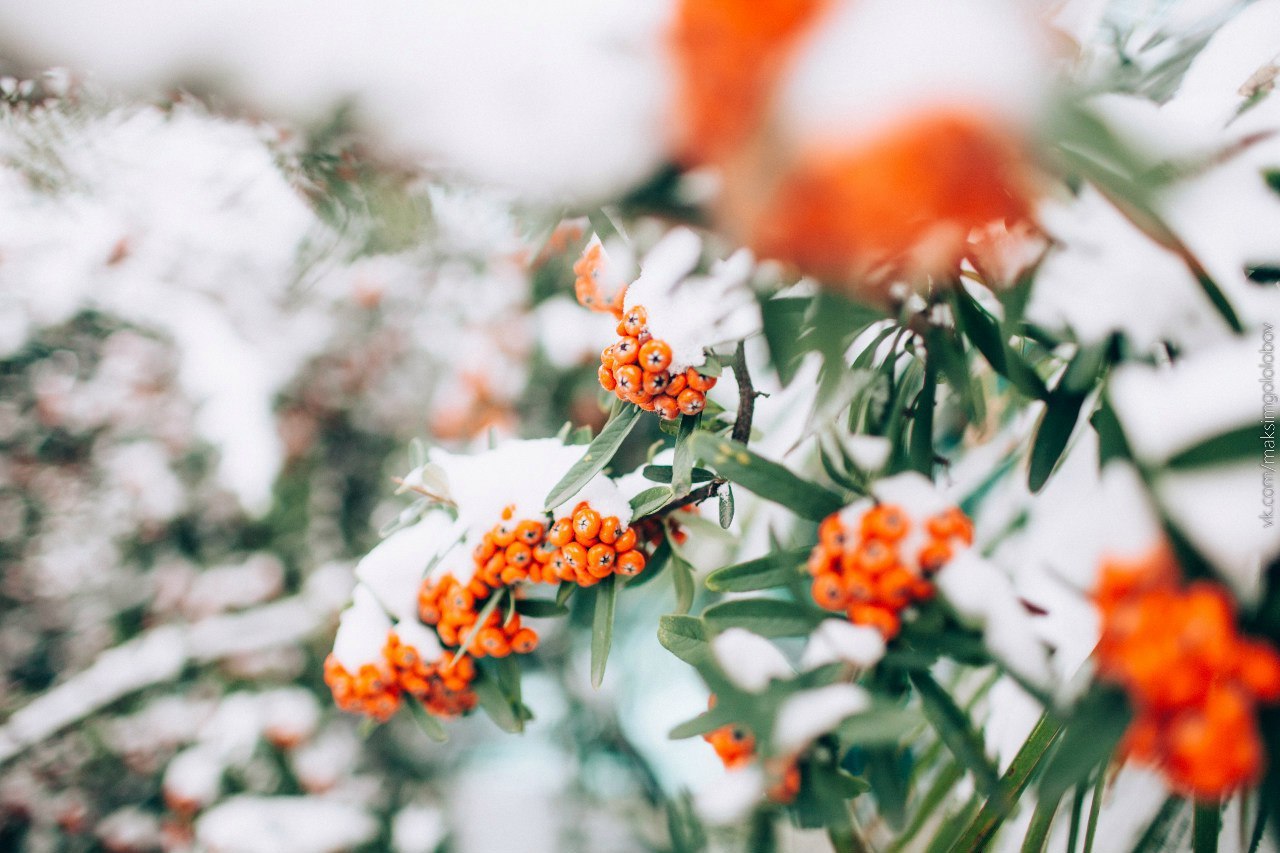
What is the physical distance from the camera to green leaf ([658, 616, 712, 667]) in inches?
33.5

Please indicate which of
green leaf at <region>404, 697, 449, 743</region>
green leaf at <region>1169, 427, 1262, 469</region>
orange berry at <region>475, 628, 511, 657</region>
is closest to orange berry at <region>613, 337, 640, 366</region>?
orange berry at <region>475, 628, 511, 657</region>

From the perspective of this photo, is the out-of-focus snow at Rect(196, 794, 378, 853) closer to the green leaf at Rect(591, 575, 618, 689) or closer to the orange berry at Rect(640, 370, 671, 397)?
the green leaf at Rect(591, 575, 618, 689)

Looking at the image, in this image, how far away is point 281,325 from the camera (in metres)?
2.67

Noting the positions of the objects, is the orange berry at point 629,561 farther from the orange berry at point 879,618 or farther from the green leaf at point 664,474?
the orange berry at point 879,618

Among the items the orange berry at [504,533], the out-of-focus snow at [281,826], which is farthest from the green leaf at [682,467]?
the out-of-focus snow at [281,826]

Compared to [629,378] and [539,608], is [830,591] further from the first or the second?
[539,608]

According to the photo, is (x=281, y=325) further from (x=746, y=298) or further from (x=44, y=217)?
(x=746, y=298)

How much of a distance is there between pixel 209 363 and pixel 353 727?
1519mm

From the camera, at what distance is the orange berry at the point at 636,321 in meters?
0.83

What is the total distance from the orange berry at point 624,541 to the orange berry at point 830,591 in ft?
0.98

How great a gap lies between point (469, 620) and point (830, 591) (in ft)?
1.78

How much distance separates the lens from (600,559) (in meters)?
0.88

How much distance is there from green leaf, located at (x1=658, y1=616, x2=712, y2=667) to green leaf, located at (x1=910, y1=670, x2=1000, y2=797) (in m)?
0.25

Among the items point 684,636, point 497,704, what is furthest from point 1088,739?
point 497,704
